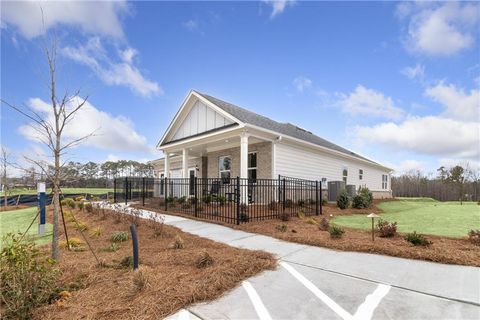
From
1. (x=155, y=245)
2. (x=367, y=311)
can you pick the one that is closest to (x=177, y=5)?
(x=155, y=245)

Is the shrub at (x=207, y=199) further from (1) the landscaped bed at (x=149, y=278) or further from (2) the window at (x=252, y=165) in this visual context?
(1) the landscaped bed at (x=149, y=278)

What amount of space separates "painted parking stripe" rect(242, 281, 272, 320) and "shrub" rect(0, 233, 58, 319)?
2.57 metres

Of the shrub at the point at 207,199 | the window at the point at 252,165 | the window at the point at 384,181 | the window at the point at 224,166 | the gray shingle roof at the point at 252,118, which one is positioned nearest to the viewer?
the shrub at the point at 207,199

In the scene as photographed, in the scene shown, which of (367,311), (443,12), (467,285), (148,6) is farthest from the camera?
(148,6)

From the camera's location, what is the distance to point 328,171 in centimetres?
1792

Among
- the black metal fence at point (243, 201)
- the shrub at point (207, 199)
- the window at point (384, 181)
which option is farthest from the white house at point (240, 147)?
the window at point (384, 181)

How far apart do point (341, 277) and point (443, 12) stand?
358 inches

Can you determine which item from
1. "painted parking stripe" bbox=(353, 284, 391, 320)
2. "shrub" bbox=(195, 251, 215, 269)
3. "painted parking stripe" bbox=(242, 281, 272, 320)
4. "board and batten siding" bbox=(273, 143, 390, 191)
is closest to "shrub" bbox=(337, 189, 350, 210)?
"board and batten siding" bbox=(273, 143, 390, 191)

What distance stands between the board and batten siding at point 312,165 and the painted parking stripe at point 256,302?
979 cm

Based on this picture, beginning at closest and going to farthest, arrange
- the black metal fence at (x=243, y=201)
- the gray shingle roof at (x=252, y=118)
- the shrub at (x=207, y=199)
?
the black metal fence at (x=243, y=201), the shrub at (x=207, y=199), the gray shingle roof at (x=252, y=118)

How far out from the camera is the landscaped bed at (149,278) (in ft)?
9.71

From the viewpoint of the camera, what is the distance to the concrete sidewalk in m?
2.86

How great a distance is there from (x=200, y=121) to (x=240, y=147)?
3.27 meters

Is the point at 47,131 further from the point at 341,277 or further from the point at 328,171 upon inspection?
the point at 328,171
